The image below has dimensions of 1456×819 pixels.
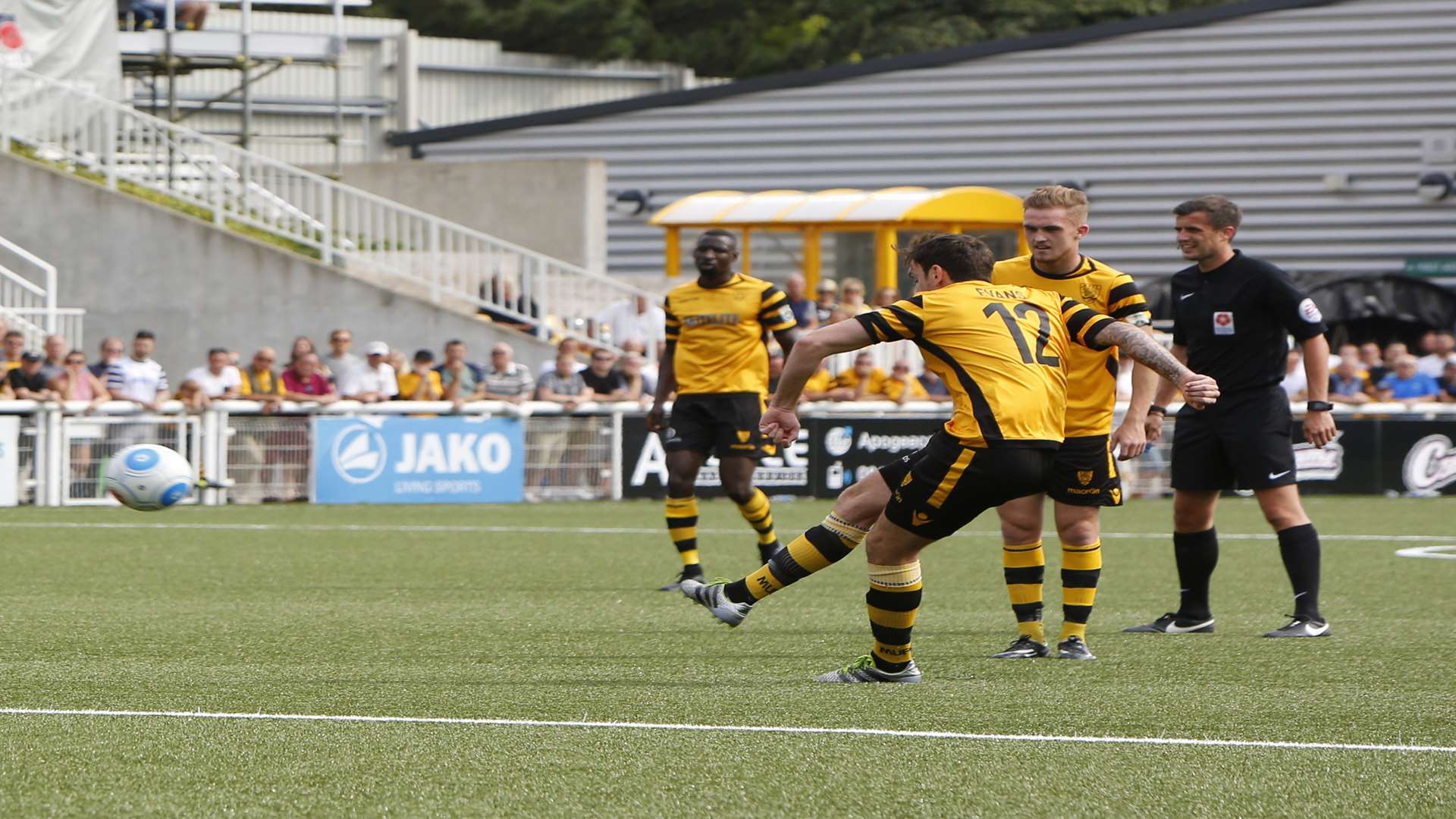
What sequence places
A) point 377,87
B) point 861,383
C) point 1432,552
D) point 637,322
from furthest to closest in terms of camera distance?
point 377,87 < point 637,322 < point 861,383 < point 1432,552

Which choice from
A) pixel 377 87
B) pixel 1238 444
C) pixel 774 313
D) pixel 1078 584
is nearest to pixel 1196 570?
pixel 1238 444

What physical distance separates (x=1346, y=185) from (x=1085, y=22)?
16.3 metres

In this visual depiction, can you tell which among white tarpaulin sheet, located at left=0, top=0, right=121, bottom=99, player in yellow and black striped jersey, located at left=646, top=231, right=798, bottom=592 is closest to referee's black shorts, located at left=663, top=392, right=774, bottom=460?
player in yellow and black striped jersey, located at left=646, top=231, right=798, bottom=592

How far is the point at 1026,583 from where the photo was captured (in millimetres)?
8312

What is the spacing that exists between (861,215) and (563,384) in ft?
25.3

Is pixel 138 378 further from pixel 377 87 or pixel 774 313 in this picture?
pixel 377 87

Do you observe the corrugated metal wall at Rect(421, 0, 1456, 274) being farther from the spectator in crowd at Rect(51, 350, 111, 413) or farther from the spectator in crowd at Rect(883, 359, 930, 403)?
the spectator in crowd at Rect(51, 350, 111, 413)

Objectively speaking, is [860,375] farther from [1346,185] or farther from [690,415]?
[1346,185]

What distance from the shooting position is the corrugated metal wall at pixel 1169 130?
97.1 ft

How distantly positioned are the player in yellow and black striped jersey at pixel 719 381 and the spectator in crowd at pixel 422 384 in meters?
8.05

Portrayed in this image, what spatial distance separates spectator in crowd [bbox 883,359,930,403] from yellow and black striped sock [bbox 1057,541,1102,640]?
11.7m

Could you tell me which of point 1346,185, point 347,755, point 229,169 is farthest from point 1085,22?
point 347,755

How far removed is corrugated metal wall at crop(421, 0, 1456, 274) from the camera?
29.6 metres

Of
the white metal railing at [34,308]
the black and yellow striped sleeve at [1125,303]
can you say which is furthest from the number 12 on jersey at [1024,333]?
the white metal railing at [34,308]
